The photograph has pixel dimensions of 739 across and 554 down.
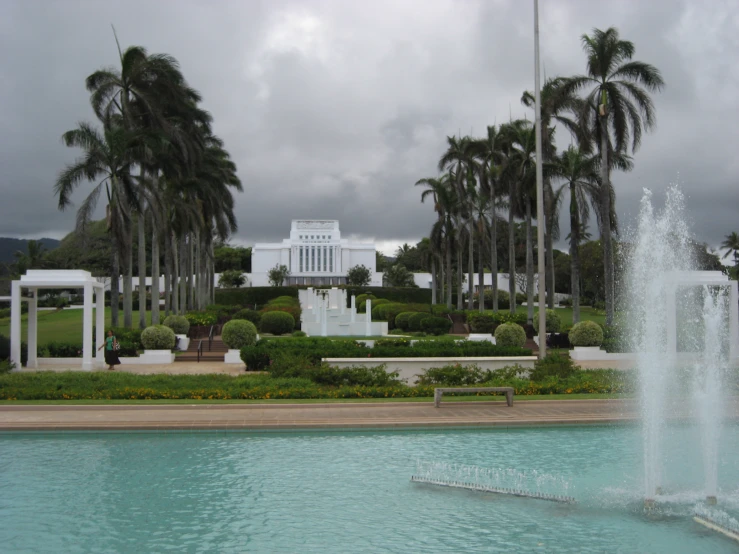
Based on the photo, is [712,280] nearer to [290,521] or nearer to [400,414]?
[400,414]

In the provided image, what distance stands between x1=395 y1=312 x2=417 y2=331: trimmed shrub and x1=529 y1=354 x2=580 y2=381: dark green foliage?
21204mm

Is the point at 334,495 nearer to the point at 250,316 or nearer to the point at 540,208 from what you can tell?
the point at 540,208

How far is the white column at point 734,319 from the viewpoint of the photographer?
77.6ft

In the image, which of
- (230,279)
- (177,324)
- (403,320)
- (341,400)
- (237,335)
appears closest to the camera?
(341,400)

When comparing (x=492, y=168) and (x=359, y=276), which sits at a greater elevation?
(x=492, y=168)

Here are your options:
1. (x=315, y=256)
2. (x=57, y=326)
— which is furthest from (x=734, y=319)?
(x=315, y=256)

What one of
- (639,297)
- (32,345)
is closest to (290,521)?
(639,297)

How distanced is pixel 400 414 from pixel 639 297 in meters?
4.80

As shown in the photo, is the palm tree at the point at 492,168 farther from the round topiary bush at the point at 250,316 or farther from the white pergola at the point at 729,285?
the white pergola at the point at 729,285

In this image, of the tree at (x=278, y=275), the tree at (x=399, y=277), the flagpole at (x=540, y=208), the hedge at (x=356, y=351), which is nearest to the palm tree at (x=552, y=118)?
the flagpole at (x=540, y=208)

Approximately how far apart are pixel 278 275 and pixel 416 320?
5200 centimetres

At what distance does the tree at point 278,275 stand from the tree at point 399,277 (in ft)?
43.4

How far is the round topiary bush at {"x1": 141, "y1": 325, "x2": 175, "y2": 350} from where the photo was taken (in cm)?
2614

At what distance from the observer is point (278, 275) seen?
8894 centimetres
